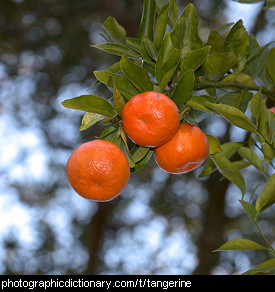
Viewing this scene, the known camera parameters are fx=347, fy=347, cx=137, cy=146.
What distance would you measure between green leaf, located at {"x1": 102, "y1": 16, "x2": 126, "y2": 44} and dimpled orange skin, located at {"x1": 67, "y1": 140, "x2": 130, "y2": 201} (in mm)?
338

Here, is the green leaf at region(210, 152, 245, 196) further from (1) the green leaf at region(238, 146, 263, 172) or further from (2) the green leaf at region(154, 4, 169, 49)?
(2) the green leaf at region(154, 4, 169, 49)

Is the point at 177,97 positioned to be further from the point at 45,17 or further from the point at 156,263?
the point at 156,263

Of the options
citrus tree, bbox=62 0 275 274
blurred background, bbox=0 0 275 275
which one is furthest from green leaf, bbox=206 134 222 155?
blurred background, bbox=0 0 275 275

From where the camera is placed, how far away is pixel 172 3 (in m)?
1.04

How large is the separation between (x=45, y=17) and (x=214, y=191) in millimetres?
2506

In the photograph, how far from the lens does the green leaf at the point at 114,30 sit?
3.17 ft

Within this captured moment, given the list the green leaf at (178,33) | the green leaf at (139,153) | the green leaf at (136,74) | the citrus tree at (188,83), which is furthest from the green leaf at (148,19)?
the green leaf at (139,153)

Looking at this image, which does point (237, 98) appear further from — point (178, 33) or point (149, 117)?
point (149, 117)

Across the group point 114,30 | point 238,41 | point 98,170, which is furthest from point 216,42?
point 98,170

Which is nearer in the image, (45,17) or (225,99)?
(225,99)

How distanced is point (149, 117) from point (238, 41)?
442 mm

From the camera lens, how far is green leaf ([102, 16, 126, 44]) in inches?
38.0

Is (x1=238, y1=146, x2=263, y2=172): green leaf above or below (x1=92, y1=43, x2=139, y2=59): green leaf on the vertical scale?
below
